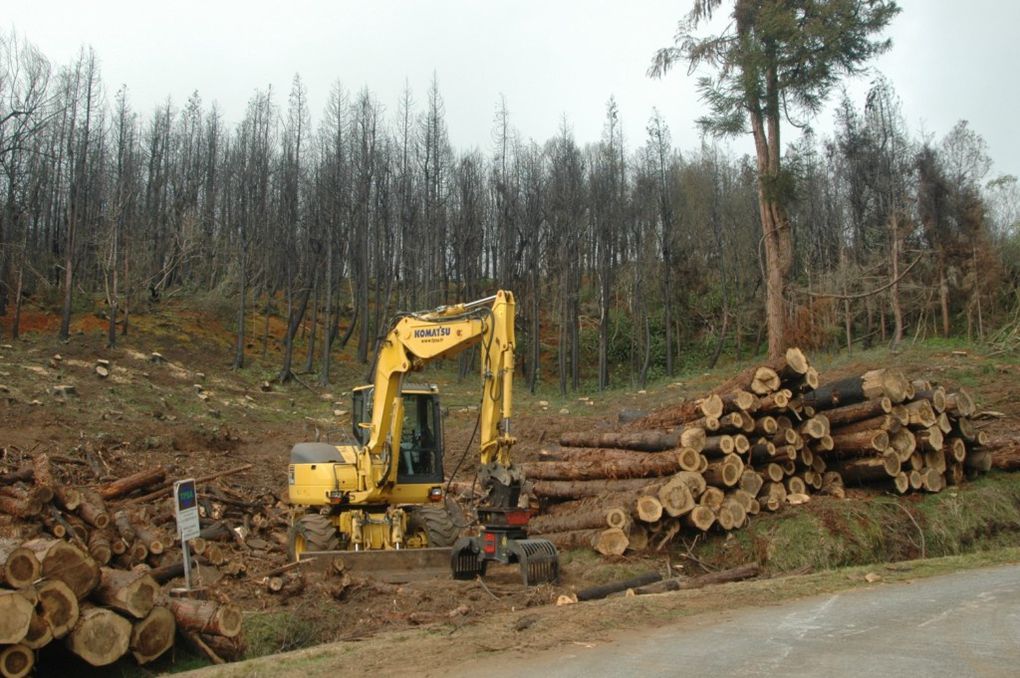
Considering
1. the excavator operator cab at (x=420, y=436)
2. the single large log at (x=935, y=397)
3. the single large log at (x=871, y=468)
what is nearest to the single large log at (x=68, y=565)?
the excavator operator cab at (x=420, y=436)

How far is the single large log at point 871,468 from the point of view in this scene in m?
13.9

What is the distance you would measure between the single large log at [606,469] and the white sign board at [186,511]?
4546 millimetres

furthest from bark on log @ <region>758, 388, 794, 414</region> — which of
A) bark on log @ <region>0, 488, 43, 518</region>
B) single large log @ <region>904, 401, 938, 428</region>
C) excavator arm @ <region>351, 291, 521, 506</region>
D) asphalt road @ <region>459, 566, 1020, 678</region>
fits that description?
bark on log @ <region>0, 488, 43, 518</region>

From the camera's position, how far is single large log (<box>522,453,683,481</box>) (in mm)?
13461

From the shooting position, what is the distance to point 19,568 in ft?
24.4

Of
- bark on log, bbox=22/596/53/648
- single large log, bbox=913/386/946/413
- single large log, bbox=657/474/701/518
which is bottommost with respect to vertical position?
bark on log, bbox=22/596/53/648

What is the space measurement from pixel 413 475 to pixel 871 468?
7.24 m

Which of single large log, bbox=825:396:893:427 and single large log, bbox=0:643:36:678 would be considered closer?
single large log, bbox=0:643:36:678

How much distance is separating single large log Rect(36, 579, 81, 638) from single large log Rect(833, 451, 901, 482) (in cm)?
1136

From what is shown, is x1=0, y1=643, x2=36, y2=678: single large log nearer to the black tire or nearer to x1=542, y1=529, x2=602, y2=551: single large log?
the black tire

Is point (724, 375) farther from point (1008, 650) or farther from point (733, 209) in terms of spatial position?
point (1008, 650)

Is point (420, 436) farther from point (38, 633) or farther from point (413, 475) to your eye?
point (38, 633)

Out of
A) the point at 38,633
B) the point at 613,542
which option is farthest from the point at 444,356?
the point at 38,633

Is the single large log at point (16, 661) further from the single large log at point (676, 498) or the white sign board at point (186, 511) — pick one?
the single large log at point (676, 498)
